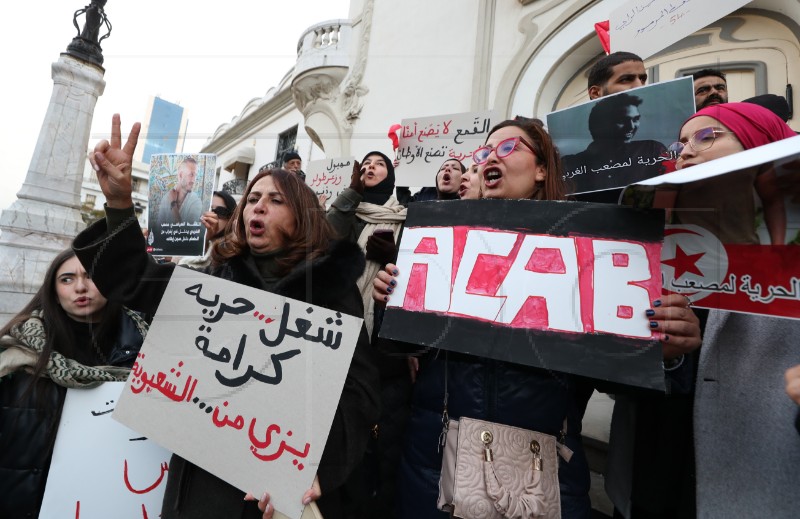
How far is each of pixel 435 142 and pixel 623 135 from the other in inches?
59.0

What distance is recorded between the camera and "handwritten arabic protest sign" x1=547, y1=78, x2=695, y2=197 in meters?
1.69

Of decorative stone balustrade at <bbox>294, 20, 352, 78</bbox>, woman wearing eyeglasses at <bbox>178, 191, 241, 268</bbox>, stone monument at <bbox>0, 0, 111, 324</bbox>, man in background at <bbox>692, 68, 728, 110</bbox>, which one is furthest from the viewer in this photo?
decorative stone balustrade at <bbox>294, 20, 352, 78</bbox>

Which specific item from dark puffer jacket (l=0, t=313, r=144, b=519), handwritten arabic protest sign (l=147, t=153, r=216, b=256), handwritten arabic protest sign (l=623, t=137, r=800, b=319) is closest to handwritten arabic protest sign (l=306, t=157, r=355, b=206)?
handwritten arabic protest sign (l=147, t=153, r=216, b=256)

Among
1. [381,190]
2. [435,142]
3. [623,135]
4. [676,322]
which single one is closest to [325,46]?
[435,142]

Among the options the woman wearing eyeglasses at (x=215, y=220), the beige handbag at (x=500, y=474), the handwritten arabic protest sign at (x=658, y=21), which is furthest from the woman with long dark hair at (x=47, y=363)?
the handwritten arabic protest sign at (x=658, y=21)

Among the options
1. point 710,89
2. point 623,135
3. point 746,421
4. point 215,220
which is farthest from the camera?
point 215,220

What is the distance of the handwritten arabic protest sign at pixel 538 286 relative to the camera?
0.99 meters

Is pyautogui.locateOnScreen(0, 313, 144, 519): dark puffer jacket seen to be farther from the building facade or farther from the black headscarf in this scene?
the building facade

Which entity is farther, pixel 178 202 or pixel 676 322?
pixel 178 202

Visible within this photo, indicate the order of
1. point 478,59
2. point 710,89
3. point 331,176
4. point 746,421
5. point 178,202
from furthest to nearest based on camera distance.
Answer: point 478,59 < point 331,176 < point 178,202 < point 710,89 < point 746,421

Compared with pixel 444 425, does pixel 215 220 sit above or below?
above

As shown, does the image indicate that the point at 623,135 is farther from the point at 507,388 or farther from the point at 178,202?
the point at 178,202

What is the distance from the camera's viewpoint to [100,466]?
134 centimetres

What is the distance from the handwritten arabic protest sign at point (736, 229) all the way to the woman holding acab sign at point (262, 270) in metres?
0.86
